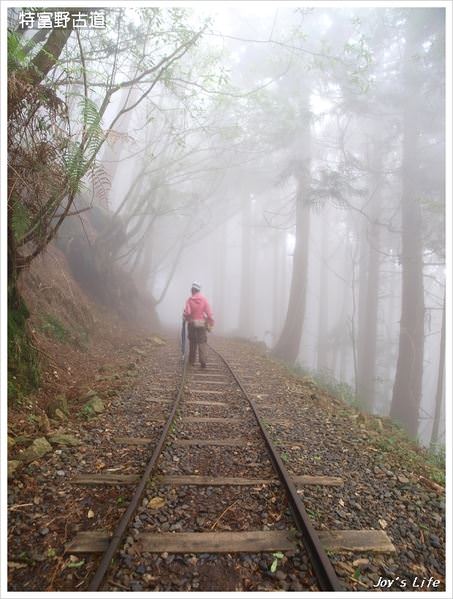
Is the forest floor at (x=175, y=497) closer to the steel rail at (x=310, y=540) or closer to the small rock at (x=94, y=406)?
the small rock at (x=94, y=406)

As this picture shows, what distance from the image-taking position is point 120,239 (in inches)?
551

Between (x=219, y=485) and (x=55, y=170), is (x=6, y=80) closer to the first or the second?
(x=55, y=170)

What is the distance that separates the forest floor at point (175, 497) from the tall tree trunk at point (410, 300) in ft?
13.1

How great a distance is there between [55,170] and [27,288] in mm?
4143

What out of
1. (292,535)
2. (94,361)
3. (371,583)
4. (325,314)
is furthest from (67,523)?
(325,314)

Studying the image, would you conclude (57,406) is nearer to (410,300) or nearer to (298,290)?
(410,300)

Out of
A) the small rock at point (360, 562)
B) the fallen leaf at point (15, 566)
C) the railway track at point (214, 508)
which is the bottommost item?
the small rock at point (360, 562)

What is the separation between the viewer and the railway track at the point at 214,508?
2.30m

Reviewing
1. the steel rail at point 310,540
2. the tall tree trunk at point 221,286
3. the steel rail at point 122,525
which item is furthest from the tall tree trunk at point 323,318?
the steel rail at point 122,525

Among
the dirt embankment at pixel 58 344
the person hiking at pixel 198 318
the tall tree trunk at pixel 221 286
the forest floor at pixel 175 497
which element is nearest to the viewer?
the forest floor at pixel 175 497

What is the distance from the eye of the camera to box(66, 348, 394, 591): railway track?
90.7 inches

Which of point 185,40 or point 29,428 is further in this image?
point 185,40

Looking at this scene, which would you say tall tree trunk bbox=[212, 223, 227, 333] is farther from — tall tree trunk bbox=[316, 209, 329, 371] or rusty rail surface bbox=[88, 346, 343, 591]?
rusty rail surface bbox=[88, 346, 343, 591]

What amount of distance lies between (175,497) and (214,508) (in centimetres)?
37
